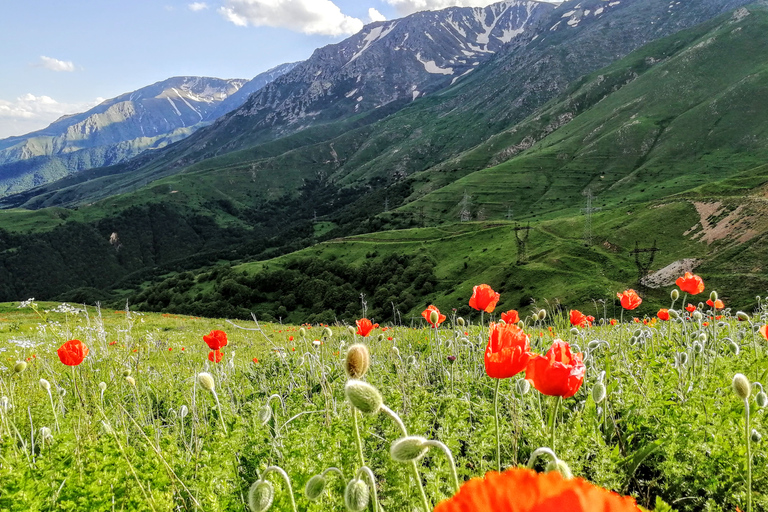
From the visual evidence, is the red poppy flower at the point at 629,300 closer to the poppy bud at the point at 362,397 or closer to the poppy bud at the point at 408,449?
the poppy bud at the point at 362,397

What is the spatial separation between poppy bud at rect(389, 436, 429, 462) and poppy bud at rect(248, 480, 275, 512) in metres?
0.88

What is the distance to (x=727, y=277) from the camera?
52562 millimetres

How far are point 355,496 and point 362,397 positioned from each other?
1.27ft

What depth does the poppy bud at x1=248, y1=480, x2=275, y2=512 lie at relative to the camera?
6.95ft

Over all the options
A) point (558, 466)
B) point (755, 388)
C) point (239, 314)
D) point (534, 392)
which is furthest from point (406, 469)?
point (239, 314)

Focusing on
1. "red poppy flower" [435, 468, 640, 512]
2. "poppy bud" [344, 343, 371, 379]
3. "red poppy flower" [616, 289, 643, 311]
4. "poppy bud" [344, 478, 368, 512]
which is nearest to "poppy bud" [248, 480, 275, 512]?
"poppy bud" [344, 478, 368, 512]

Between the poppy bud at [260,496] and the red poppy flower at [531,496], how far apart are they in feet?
5.21

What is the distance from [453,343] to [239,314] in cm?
9132

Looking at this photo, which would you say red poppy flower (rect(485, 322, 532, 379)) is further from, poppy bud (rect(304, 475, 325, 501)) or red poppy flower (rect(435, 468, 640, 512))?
red poppy flower (rect(435, 468, 640, 512))

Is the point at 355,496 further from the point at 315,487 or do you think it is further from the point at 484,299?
the point at 484,299

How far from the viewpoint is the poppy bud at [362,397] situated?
1.87 metres

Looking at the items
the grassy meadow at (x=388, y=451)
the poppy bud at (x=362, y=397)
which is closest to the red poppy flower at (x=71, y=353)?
the grassy meadow at (x=388, y=451)

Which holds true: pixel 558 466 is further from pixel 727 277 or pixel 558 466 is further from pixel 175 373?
pixel 727 277

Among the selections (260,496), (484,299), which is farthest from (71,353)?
(484,299)
